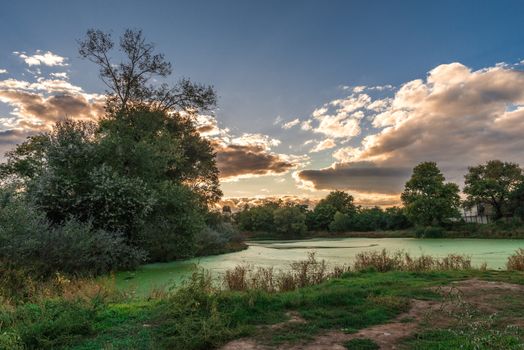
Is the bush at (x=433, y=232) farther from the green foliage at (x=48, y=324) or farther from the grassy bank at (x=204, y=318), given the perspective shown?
the green foliage at (x=48, y=324)

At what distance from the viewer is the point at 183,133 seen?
27.0 metres

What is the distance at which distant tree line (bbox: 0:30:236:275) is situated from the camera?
39.4 ft

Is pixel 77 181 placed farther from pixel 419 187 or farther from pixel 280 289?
pixel 419 187

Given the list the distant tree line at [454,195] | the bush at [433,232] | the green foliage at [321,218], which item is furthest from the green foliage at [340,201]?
the bush at [433,232]

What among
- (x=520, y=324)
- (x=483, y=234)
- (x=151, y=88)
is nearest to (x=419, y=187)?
(x=483, y=234)

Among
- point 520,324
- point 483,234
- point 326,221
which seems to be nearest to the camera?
point 520,324

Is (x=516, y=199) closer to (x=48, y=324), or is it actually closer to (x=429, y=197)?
(x=429, y=197)

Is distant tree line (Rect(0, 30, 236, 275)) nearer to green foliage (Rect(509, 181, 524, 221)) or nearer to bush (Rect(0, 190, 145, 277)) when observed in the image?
bush (Rect(0, 190, 145, 277))

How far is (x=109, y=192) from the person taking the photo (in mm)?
15164

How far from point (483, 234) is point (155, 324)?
47336 millimetres

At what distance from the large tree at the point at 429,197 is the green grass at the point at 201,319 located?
4647cm

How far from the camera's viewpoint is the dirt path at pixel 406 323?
204 inches

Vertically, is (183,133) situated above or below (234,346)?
above

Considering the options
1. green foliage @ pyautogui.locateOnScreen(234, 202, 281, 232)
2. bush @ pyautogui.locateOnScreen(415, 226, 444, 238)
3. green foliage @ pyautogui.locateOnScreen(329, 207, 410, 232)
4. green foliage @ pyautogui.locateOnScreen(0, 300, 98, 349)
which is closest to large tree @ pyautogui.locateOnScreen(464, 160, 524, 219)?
bush @ pyautogui.locateOnScreen(415, 226, 444, 238)
